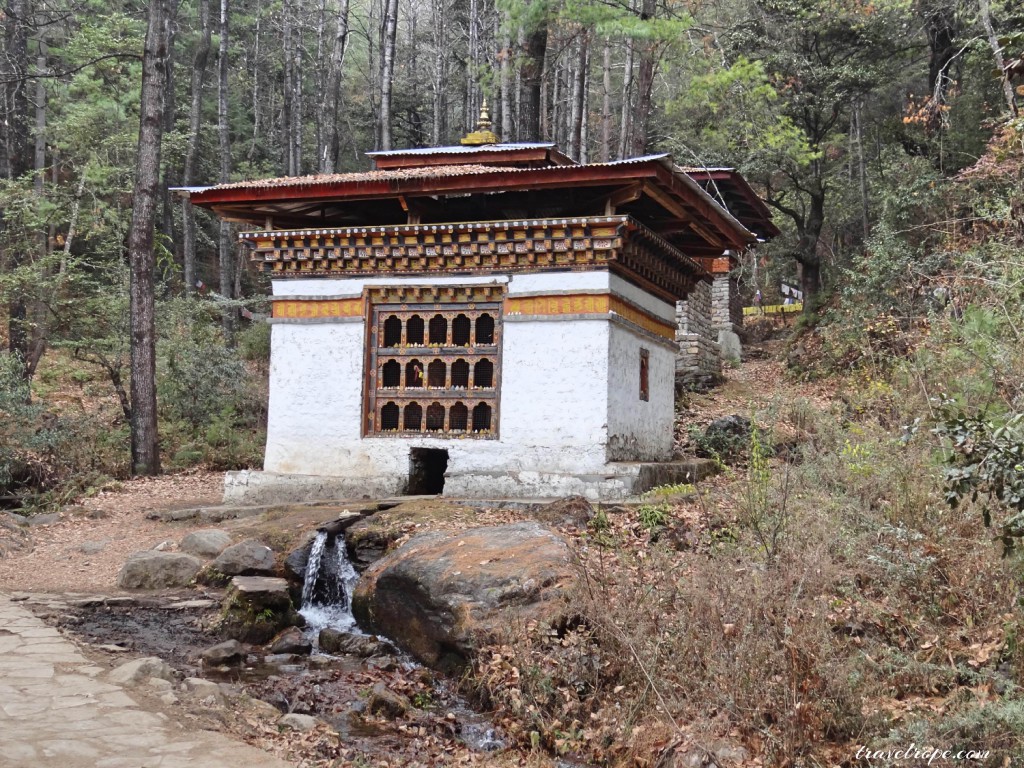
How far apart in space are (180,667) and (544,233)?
6.56 meters

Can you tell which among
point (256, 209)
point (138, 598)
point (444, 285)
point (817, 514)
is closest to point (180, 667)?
point (138, 598)

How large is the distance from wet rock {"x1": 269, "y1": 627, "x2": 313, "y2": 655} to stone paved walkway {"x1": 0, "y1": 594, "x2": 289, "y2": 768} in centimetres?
186

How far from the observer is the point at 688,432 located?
16328mm

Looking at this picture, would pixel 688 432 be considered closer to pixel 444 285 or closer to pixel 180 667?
pixel 444 285

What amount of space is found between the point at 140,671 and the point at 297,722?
1188 millimetres

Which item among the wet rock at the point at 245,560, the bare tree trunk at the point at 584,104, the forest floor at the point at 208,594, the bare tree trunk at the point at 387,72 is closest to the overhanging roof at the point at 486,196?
the forest floor at the point at 208,594

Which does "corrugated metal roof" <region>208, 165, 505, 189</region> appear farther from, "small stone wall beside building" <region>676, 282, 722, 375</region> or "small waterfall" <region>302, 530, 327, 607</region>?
"small stone wall beside building" <region>676, 282, 722, 375</region>

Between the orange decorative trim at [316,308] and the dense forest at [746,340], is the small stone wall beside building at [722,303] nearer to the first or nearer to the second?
the dense forest at [746,340]

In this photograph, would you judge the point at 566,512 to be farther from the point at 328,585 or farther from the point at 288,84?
the point at 288,84

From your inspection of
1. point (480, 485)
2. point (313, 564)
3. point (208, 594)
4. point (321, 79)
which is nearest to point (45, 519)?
point (208, 594)

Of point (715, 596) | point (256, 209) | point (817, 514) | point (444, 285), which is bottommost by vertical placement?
point (715, 596)

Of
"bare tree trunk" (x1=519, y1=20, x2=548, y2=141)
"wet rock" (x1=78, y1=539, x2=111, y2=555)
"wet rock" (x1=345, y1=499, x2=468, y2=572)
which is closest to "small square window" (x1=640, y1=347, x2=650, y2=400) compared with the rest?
"wet rock" (x1=345, y1=499, x2=468, y2=572)

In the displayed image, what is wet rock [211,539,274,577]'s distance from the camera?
956 centimetres

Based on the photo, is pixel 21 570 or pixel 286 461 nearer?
pixel 21 570
